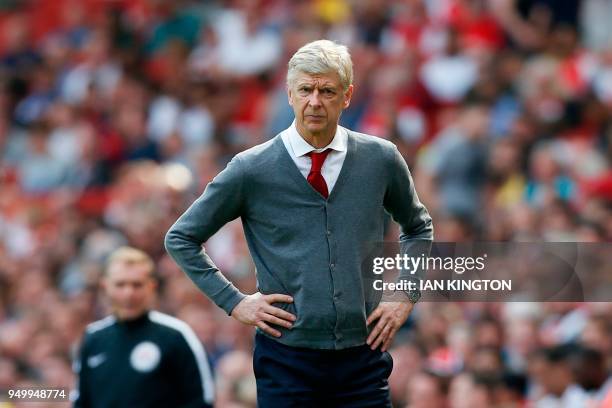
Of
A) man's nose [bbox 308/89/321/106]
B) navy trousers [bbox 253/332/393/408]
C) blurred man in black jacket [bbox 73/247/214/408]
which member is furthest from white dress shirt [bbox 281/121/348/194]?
blurred man in black jacket [bbox 73/247/214/408]

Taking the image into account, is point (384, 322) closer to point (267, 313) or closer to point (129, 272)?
point (267, 313)

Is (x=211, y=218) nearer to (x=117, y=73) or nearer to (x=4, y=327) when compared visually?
(x=4, y=327)

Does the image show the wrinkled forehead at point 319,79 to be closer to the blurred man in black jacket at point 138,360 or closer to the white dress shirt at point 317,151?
the white dress shirt at point 317,151

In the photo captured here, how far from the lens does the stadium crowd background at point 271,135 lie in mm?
9102

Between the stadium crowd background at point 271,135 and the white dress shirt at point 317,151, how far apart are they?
319 centimetres

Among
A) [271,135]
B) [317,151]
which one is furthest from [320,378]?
[271,135]

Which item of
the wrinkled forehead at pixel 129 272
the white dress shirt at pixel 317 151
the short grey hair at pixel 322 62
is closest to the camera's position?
the short grey hair at pixel 322 62

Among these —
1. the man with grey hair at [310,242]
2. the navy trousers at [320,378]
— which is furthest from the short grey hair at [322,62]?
the navy trousers at [320,378]

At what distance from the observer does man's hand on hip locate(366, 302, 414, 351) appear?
5.48 metres

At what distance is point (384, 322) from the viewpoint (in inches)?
216

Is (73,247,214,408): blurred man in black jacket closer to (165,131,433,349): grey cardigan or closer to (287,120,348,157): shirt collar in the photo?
(165,131,433,349): grey cardigan

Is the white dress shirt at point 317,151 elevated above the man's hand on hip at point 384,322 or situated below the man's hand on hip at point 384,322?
above

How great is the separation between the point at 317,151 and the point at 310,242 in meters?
0.35

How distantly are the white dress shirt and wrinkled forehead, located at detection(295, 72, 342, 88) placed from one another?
0.75 feet
